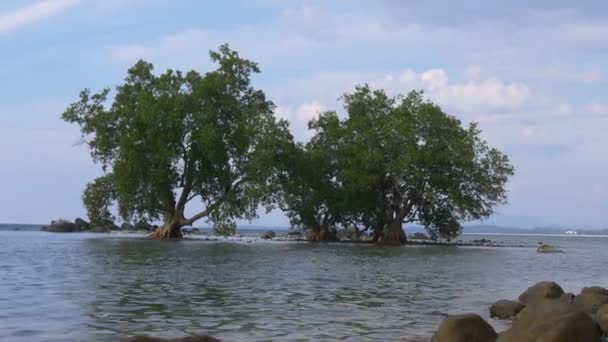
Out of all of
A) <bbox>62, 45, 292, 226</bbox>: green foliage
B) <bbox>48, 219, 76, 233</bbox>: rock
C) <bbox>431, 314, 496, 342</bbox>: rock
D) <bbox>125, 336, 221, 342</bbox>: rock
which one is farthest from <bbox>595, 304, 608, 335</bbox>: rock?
<bbox>48, 219, 76, 233</bbox>: rock

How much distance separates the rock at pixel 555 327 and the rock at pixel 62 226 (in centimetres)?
11655

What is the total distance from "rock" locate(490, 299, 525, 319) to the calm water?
0.38 meters

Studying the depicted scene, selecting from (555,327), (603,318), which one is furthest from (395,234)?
(555,327)

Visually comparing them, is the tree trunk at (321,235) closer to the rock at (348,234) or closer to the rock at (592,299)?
the rock at (348,234)

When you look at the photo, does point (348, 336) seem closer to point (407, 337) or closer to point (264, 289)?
point (407, 337)

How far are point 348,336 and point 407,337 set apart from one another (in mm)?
1335

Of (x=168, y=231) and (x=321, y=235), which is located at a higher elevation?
(x=168, y=231)

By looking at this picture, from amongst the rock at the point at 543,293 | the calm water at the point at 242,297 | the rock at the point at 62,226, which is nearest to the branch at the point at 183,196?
the calm water at the point at 242,297

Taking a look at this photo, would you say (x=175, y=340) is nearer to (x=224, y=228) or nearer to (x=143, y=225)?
(x=224, y=228)

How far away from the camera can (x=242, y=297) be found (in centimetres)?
2306

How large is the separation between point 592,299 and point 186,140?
58.5m

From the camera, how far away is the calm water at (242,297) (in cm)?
1650

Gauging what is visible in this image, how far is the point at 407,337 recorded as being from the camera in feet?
53.3

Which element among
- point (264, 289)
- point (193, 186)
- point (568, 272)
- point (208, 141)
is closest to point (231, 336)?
point (264, 289)
